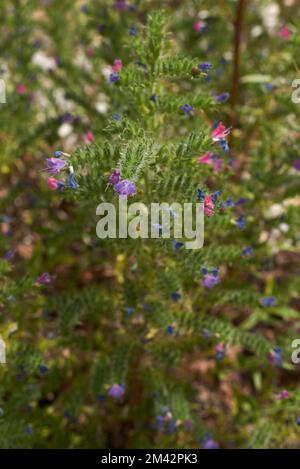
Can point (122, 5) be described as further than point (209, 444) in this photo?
Yes

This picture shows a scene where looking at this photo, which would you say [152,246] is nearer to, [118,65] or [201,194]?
[201,194]

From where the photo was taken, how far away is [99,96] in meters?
4.42

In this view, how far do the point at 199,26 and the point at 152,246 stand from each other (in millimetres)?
1954

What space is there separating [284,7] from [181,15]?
0.91m

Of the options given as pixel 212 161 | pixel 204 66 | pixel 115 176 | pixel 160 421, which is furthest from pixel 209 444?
pixel 204 66

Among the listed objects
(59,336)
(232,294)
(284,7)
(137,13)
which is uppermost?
(284,7)

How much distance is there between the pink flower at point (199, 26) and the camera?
376 centimetres

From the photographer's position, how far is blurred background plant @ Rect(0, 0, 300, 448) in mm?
2389

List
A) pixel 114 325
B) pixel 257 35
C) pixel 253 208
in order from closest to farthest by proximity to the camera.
Result: pixel 114 325 < pixel 253 208 < pixel 257 35

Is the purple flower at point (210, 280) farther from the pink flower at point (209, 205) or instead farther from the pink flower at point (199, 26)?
the pink flower at point (199, 26)

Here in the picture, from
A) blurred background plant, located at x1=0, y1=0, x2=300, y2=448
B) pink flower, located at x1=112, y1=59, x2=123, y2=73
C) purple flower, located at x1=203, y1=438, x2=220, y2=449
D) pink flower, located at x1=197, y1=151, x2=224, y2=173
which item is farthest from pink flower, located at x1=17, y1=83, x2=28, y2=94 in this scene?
purple flower, located at x1=203, y1=438, x2=220, y2=449

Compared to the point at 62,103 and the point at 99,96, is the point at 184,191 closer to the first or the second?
the point at 99,96

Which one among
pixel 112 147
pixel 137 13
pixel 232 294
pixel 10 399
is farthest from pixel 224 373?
pixel 137 13

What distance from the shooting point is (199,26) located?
3.80 m
